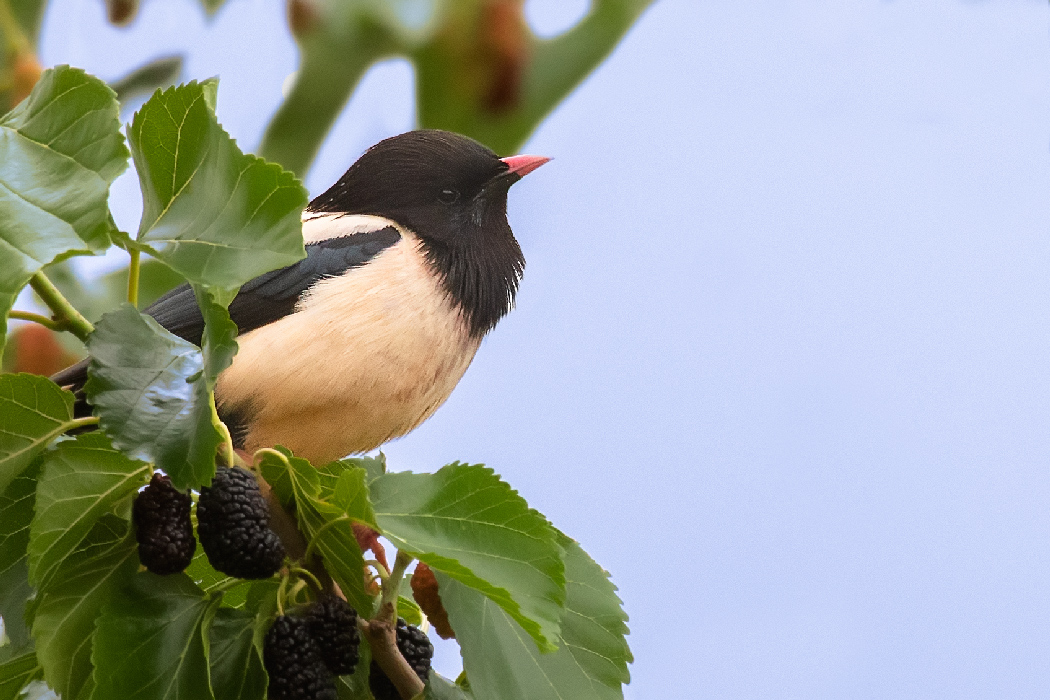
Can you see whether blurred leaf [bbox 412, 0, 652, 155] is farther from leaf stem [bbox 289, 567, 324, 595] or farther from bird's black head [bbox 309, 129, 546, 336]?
leaf stem [bbox 289, 567, 324, 595]

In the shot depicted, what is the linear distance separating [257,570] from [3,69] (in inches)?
73.9

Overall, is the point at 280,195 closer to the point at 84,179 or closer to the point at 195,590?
the point at 84,179

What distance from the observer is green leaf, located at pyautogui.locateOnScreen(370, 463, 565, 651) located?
3.53ft

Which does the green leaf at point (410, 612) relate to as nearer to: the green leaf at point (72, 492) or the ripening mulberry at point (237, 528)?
the ripening mulberry at point (237, 528)

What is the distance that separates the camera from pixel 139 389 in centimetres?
107

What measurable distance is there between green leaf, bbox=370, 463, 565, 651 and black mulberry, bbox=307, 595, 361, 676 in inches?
4.0

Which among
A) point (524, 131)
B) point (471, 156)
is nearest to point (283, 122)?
point (524, 131)

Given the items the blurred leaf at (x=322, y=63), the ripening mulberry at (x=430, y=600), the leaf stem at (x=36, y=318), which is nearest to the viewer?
the leaf stem at (x=36, y=318)

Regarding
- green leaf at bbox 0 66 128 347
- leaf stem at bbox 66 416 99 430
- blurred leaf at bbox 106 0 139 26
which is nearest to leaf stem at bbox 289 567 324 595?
leaf stem at bbox 66 416 99 430

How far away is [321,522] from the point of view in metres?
1.18

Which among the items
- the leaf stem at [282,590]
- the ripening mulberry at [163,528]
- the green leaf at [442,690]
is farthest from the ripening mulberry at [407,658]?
the ripening mulberry at [163,528]

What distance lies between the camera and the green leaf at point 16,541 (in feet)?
3.77

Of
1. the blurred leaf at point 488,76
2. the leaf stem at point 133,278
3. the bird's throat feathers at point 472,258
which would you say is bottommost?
the leaf stem at point 133,278

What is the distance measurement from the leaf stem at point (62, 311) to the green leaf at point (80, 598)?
0.58 ft
